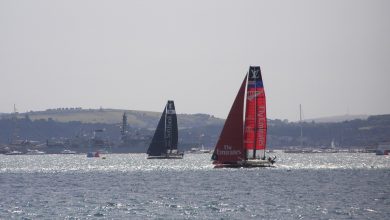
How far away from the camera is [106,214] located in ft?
166

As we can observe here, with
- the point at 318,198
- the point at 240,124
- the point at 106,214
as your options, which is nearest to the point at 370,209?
the point at 318,198

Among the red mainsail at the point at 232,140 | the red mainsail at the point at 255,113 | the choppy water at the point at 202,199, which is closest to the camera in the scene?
the choppy water at the point at 202,199

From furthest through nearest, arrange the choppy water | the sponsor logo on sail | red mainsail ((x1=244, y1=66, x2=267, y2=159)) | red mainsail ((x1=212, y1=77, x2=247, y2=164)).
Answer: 1. the sponsor logo on sail
2. red mainsail ((x1=212, y1=77, x2=247, y2=164))
3. red mainsail ((x1=244, y1=66, x2=267, y2=159))
4. the choppy water

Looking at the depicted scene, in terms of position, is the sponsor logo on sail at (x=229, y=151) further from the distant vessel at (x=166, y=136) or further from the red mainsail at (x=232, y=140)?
the distant vessel at (x=166, y=136)

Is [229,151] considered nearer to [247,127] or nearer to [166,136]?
A: [247,127]

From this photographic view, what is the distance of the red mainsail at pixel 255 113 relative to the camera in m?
91.8

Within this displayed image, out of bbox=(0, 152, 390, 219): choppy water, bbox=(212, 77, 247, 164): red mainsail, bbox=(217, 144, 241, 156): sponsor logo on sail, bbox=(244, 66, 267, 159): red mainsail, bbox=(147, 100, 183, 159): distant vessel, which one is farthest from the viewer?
bbox=(147, 100, 183, 159): distant vessel

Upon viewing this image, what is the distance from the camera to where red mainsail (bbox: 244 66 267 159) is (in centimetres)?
9181

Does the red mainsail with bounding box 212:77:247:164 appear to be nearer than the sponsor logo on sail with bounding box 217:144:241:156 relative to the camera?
Yes

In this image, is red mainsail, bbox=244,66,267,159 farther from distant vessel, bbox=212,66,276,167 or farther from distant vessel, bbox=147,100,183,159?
distant vessel, bbox=147,100,183,159

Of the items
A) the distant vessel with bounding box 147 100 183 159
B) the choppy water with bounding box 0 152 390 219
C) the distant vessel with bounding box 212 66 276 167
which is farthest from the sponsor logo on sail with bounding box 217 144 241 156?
the distant vessel with bounding box 147 100 183 159

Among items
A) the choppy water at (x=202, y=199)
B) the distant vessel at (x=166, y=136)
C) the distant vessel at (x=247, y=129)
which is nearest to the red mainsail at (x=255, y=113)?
the distant vessel at (x=247, y=129)

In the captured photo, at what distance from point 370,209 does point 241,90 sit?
43681 millimetres

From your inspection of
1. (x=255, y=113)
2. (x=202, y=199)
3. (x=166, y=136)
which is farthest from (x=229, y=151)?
(x=166, y=136)
